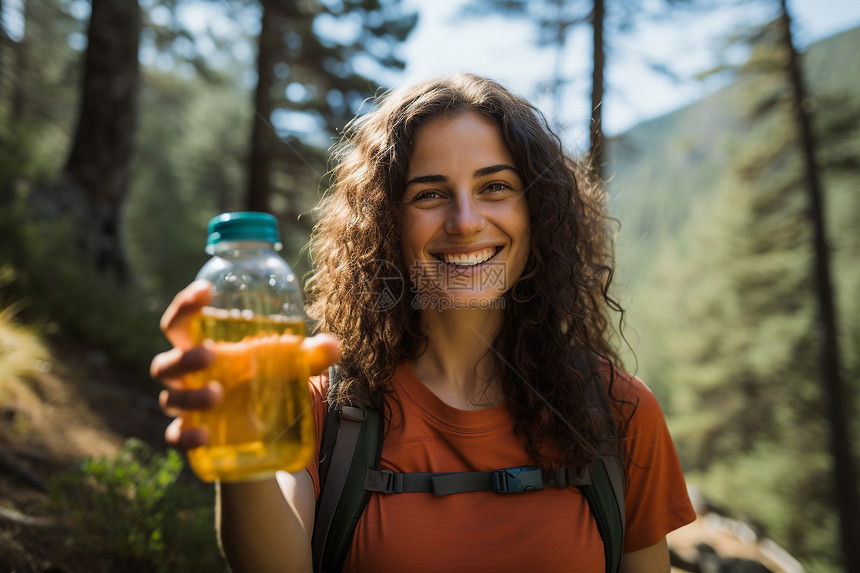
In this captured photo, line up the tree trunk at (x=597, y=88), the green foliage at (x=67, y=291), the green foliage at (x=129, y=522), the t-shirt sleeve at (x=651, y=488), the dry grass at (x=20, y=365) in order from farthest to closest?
the green foliage at (x=67, y=291), the dry grass at (x=20, y=365), the tree trunk at (x=597, y=88), the green foliage at (x=129, y=522), the t-shirt sleeve at (x=651, y=488)

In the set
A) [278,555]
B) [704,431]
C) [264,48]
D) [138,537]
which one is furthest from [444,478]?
[704,431]

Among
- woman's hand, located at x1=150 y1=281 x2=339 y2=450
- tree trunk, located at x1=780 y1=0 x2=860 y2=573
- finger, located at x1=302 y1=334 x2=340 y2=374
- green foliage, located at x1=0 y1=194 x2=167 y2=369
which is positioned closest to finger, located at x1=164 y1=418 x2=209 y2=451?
woman's hand, located at x1=150 y1=281 x2=339 y2=450

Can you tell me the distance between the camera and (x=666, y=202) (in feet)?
358

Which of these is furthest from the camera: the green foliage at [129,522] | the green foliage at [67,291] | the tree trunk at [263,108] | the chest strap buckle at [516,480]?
the tree trunk at [263,108]

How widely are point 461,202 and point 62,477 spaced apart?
248cm

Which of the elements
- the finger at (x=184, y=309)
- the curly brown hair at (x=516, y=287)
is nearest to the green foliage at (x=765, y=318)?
the curly brown hair at (x=516, y=287)

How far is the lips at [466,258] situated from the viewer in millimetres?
1942

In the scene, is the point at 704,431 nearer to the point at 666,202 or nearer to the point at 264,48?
the point at 264,48

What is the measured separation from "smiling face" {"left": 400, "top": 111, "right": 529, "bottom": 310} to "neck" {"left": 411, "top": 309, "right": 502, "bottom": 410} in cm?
13

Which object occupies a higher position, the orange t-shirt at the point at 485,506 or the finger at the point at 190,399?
the finger at the point at 190,399

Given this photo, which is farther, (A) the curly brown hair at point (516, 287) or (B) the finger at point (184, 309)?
(A) the curly brown hair at point (516, 287)

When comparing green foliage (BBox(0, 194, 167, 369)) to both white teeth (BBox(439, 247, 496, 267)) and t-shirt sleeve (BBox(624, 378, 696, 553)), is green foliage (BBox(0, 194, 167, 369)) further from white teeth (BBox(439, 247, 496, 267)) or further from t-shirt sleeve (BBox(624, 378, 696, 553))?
t-shirt sleeve (BBox(624, 378, 696, 553))

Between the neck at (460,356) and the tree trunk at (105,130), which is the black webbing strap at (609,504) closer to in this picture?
the neck at (460,356)

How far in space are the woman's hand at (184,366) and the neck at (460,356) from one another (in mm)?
1036
